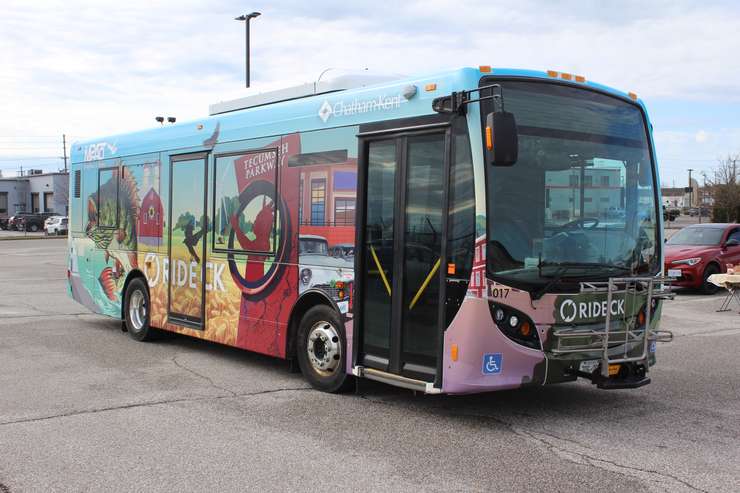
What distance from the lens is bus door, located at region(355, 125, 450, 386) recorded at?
258 inches

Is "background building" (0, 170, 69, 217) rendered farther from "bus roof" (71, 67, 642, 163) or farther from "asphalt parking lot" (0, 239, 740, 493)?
"asphalt parking lot" (0, 239, 740, 493)

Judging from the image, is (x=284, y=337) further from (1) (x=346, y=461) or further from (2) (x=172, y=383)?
(1) (x=346, y=461)

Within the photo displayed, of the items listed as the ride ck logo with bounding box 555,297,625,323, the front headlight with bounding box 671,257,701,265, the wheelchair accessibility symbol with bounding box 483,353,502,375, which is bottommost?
the wheelchair accessibility symbol with bounding box 483,353,502,375

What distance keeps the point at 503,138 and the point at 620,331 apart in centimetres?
213

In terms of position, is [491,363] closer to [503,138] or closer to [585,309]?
[585,309]

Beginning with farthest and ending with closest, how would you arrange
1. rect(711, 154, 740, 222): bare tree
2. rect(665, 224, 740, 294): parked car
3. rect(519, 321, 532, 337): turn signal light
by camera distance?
rect(711, 154, 740, 222): bare tree
rect(665, 224, 740, 294): parked car
rect(519, 321, 532, 337): turn signal light

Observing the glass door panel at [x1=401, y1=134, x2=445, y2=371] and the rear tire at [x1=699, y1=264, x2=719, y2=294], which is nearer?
the glass door panel at [x1=401, y1=134, x2=445, y2=371]

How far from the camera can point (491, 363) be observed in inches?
246

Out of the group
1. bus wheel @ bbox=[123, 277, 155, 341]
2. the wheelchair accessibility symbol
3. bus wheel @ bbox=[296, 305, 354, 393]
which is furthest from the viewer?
bus wheel @ bbox=[123, 277, 155, 341]

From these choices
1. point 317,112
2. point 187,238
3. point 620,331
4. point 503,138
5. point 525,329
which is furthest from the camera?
point 187,238

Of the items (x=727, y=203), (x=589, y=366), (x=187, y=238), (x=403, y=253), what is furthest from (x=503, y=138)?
(x=727, y=203)

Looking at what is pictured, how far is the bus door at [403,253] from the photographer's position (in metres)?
6.55

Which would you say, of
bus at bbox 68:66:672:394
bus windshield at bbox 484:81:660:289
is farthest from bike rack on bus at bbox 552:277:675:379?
bus windshield at bbox 484:81:660:289

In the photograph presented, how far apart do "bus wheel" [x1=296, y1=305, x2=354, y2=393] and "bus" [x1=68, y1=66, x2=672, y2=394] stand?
0.06ft
